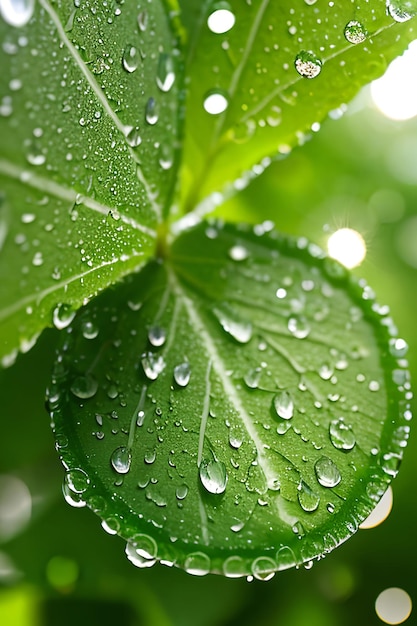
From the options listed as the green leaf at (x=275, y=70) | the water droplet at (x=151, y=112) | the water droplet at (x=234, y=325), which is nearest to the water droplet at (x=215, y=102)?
the green leaf at (x=275, y=70)

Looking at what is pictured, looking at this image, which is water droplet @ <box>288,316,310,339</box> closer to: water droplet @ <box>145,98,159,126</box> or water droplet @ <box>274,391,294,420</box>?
water droplet @ <box>274,391,294,420</box>

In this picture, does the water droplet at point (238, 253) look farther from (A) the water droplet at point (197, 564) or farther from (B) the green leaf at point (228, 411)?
(A) the water droplet at point (197, 564)

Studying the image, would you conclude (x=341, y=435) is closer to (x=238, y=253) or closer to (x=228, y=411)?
(x=228, y=411)

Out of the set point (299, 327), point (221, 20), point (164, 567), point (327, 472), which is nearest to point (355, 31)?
point (221, 20)

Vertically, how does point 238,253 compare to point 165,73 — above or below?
below

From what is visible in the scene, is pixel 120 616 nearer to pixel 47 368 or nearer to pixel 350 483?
pixel 47 368

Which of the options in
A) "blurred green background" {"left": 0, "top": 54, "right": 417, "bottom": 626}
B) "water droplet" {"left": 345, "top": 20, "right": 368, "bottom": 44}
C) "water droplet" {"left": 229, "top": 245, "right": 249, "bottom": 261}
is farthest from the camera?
"blurred green background" {"left": 0, "top": 54, "right": 417, "bottom": 626}

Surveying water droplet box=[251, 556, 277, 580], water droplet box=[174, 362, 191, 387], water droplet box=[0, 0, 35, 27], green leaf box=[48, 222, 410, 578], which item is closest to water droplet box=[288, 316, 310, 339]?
green leaf box=[48, 222, 410, 578]
